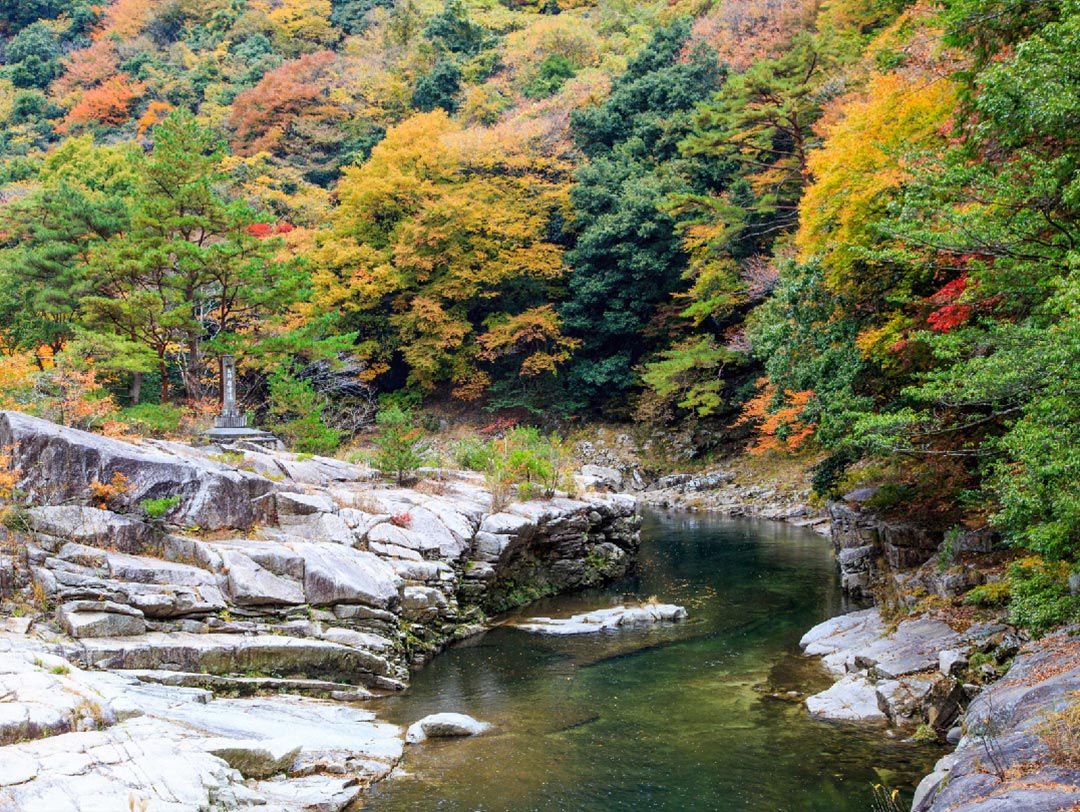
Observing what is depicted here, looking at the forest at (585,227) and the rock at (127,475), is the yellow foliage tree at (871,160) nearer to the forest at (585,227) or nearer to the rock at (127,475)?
the forest at (585,227)

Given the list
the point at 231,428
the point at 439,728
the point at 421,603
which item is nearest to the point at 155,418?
the point at 231,428

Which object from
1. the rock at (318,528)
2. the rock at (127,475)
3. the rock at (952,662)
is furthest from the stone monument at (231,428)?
the rock at (952,662)

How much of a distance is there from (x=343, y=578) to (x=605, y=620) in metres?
5.17

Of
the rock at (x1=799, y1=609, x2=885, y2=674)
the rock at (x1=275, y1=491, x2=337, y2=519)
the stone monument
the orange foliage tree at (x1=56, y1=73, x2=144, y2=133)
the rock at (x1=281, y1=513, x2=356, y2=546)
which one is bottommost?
the rock at (x1=799, y1=609, x2=885, y2=674)

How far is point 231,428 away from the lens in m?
16.9

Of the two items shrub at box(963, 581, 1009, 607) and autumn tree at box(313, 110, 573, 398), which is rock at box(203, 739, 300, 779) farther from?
autumn tree at box(313, 110, 573, 398)

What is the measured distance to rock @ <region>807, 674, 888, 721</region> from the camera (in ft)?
30.9

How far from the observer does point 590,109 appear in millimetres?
34938

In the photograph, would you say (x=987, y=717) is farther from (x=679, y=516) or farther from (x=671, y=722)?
(x=679, y=516)

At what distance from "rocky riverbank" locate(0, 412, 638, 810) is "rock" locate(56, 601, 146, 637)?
0.06 feet

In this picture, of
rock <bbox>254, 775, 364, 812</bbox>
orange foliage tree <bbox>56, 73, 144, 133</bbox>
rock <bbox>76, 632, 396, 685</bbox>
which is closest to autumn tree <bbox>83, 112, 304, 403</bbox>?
rock <bbox>76, 632, 396, 685</bbox>

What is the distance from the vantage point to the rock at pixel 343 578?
11562mm

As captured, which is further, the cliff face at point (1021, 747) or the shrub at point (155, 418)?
the shrub at point (155, 418)

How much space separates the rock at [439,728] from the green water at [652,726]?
0.18 m
